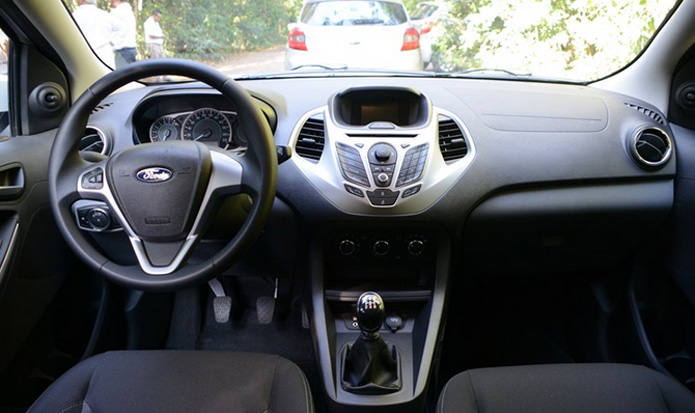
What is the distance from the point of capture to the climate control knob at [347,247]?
1.72 meters

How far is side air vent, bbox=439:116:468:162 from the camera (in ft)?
5.44

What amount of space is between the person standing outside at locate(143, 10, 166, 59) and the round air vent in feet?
6.09

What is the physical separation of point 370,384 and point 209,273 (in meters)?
0.62

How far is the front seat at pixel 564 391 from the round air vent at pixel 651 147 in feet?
2.35

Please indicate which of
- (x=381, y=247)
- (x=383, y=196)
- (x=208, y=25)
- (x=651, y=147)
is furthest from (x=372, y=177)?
(x=208, y=25)

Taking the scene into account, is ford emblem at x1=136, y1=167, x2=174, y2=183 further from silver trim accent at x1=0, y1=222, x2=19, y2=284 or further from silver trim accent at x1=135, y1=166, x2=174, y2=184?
silver trim accent at x1=0, y1=222, x2=19, y2=284

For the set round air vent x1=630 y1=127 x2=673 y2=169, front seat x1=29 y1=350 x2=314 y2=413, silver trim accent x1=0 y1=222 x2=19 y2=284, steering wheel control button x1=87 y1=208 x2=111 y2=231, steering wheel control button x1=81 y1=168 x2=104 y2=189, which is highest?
steering wheel control button x1=81 y1=168 x2=104 y2=189

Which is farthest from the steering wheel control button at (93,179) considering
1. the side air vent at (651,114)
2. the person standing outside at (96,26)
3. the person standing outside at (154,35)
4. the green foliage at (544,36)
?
the side air vent at (651,114)

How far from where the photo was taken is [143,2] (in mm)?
2135

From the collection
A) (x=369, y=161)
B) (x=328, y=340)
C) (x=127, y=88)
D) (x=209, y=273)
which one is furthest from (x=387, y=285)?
(x=127, y=88)

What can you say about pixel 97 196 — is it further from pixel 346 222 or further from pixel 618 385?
pixel 618 385

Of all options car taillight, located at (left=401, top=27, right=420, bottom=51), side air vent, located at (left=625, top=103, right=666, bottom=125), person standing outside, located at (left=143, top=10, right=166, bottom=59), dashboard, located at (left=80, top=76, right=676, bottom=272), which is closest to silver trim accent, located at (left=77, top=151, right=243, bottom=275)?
dashboard, located at (left=80, top=76, right=676, bottom=272)

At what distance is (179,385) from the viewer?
132cm

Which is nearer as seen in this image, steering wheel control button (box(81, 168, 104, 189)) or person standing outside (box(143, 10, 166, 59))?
steering wheel control button (box(81, 168, 104, 189))
